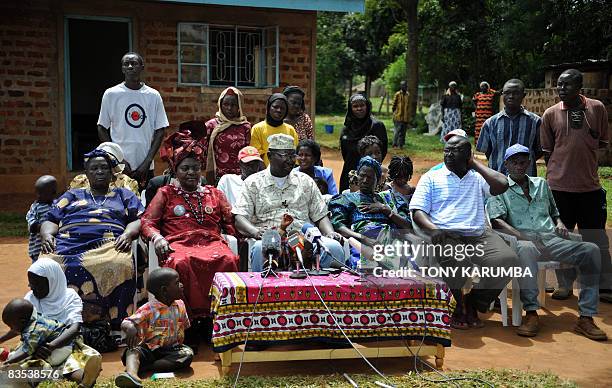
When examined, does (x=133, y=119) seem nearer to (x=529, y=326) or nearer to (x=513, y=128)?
(x=513, y=128)

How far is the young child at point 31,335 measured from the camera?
163 inches

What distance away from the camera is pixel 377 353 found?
15.6ft

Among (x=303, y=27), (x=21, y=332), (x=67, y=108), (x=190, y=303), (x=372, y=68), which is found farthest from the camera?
(x=372, y=68)

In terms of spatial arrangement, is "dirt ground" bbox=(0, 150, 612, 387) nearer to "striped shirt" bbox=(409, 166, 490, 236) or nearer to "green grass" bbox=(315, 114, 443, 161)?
"striped shirt" bbox=(409, 166, 490, 236)

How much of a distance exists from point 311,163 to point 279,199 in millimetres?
1094

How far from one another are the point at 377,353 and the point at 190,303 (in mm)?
Result: 1372

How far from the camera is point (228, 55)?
11586 mm

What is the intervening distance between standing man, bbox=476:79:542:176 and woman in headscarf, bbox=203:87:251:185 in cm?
234

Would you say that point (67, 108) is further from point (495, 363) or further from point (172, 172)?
point (495, 363)

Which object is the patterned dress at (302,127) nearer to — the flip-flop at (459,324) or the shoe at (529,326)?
the flip-flop at (459,324)

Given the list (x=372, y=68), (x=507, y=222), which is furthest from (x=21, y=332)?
(x=372, y=68)

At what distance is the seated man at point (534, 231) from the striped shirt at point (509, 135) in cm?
46

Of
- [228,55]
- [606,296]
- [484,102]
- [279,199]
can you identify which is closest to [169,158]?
[279,199]

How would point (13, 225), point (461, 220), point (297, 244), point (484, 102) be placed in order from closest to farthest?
1. point (297, 244)
2. point (461, 220)
3. point (13, 225)
4. point (484, 102)
